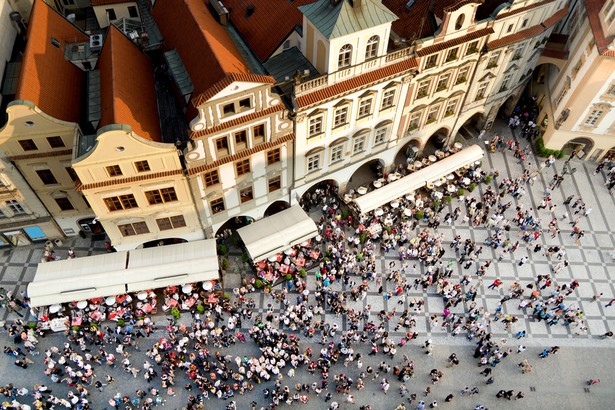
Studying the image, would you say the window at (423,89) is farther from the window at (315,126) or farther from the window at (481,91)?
the window at (315,126)

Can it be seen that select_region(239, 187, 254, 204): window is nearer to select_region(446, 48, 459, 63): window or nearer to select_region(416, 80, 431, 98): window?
select_region(416, 80, 431, 98): window

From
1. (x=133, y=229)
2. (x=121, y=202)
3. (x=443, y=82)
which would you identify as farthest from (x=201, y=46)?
(x=443, y=82)

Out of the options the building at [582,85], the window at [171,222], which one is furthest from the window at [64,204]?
the building at [582,85]

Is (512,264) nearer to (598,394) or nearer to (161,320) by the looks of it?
(598,394)

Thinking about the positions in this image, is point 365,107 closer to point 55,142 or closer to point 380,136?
point 380,136

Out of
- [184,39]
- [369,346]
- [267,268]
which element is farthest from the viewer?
[267,268]

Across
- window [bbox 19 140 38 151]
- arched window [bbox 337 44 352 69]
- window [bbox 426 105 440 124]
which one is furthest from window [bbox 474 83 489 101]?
window [bbox 19 140 38 151]

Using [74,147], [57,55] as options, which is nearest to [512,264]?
[74,147]
